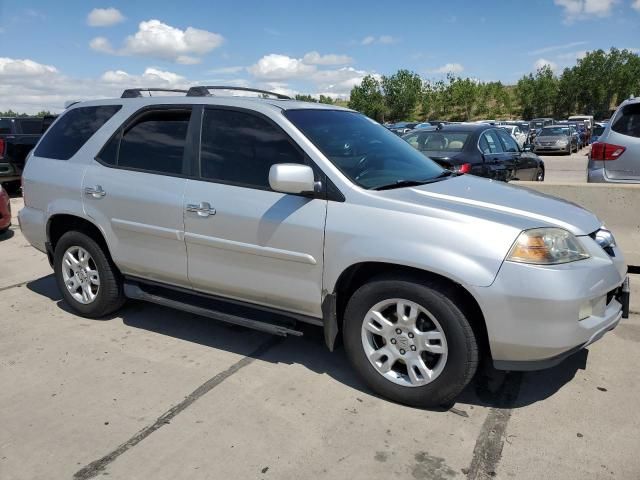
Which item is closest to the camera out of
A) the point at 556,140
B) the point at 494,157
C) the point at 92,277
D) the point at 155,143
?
the point at 155,143

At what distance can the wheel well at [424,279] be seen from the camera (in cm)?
303

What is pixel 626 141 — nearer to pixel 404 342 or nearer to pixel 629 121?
pixel 629 121

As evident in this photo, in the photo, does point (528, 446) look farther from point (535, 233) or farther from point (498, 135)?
point (498, 135)

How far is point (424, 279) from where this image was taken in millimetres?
3082

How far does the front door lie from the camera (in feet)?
11.1

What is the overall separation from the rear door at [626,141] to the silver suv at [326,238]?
140 inches

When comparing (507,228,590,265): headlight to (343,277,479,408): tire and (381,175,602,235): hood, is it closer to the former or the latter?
(381,175,602,235): hood

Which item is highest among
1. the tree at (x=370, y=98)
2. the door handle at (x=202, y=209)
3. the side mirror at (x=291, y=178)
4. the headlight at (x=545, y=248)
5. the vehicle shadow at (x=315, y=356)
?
the tree at (x=370, y=98)

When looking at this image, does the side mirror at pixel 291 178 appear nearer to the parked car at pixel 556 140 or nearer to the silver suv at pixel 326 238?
the silver suv at pixel 326 238

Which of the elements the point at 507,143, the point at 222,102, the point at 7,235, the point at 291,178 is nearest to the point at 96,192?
the point at 222,102

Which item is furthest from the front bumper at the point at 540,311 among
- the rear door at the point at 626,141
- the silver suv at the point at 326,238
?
the rear door at the point at 626,141

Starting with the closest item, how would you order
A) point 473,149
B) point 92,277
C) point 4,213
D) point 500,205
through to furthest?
point 500,205, point 92,277, point 4,213, point 473,149

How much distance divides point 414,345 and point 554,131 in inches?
1104

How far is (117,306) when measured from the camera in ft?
15.3
